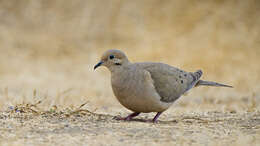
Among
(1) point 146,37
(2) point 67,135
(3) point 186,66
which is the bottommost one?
(2) point 67,135

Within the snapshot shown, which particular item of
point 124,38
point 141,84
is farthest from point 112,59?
point 124,38

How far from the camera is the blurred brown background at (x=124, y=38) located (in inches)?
484

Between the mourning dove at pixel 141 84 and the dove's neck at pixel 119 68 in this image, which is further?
the dove's neck at pixel 119 68

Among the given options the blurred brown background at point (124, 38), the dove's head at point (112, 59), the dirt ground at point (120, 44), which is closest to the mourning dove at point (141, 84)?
the dove's head at point (112, 59)

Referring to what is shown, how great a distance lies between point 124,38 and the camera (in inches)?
588

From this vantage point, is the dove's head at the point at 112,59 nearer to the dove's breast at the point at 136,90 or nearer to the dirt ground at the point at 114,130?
the dove's breast at the point at 136,90

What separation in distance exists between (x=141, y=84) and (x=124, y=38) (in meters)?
9.85

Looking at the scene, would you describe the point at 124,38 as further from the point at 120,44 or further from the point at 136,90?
the point at 136,90

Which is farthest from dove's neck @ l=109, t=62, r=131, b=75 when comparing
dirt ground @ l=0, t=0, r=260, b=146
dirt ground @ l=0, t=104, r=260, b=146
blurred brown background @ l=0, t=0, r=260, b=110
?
blurred brown background @ l=0, t=0, r=260, b=110

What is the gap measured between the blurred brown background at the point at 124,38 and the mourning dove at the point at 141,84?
5386 mm

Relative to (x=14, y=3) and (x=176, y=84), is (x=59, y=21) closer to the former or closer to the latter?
(x=14, y=3)

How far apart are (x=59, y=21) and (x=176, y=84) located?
10.3 meters

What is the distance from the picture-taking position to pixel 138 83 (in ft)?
16.9

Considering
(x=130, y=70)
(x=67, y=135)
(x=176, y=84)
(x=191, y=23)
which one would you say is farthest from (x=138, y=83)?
(x=191, y=23)
